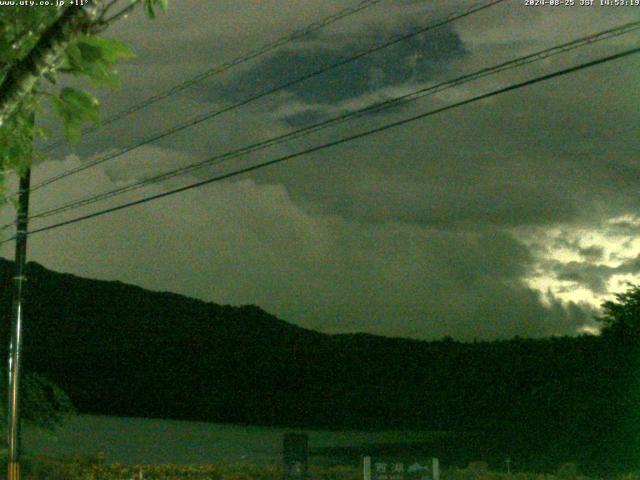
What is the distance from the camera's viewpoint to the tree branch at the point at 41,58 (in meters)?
3.80

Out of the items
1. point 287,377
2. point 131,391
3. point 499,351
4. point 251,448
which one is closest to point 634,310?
point 499,351

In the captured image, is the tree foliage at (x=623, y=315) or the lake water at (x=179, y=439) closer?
the lake water at (x=179, y=439)

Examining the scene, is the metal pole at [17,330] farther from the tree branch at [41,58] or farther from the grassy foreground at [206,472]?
the tree branch at [41,58]

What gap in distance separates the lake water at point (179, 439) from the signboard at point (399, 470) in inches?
672

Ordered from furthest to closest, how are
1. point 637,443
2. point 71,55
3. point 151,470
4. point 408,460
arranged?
point 637,443, point 151,470, point 408,460, point 71,55

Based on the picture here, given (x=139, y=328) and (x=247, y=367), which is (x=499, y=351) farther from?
(x=139, y=328)

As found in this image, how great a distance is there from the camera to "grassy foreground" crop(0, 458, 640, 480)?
18.1m

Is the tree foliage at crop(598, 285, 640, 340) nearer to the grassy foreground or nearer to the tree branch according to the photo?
the grassy foreground

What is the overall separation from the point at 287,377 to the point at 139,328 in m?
Result: 9.00

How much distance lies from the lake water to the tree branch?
91.9 ft

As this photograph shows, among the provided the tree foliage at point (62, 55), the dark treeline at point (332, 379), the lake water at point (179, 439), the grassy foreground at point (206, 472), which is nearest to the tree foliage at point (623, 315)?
the dark treeline at point (332, 379)

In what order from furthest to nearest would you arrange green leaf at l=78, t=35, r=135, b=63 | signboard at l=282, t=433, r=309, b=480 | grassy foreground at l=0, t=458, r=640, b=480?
grassy foreground at l=0, t=458, r=640, b=480, signboard at l=282, t=433, r=309, b=480, green leaf at l=78, t=35, r=135, b=63

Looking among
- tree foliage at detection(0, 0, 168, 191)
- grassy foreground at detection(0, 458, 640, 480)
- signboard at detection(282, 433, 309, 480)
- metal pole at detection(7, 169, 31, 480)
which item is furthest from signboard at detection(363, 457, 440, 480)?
tree foliage at detection(0, 0, 168, 191)

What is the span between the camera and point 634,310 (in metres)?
42.4
